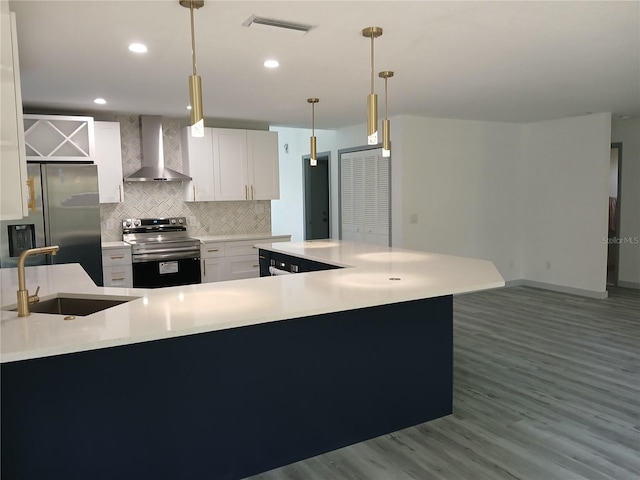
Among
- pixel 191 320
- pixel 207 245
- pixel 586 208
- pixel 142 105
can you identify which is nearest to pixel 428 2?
pixel 191 320

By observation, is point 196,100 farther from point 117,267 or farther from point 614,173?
point 614,173

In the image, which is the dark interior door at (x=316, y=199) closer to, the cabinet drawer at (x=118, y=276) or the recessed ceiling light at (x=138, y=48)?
the cabinet drawer at (x=118, y=276)

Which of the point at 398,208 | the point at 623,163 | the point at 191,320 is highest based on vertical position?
the point at 623,163

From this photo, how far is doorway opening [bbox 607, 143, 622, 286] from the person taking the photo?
7.20 m

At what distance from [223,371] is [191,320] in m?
0.47

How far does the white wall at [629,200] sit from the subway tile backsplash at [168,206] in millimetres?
5155

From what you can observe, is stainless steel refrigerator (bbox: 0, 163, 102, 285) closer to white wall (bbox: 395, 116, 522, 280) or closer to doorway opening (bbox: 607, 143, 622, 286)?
white wall (bbox: 395, 116, 522, 280)

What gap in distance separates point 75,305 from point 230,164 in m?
3.73

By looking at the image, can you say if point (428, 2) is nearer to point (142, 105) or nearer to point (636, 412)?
point (636, 412)

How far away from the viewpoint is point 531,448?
108 inches

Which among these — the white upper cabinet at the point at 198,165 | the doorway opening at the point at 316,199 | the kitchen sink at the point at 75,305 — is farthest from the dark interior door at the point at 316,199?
the kitchen sink at the point at 75,305

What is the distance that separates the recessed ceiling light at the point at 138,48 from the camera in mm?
3153

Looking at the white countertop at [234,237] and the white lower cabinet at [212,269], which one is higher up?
the white countertop at [234,237]

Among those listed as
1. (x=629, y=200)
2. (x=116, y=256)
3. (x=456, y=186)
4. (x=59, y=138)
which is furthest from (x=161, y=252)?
(x=629, y=200)
